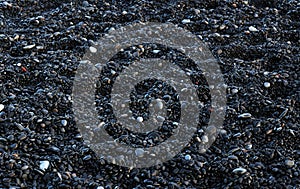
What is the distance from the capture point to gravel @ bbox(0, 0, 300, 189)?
2207 millimetres

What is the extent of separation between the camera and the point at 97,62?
9.34 ft

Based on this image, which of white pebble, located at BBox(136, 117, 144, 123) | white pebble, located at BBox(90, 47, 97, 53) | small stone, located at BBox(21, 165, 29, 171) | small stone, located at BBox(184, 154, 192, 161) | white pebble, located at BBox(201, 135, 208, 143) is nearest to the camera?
small stone, located at BBox(21, 165, 29, 171)

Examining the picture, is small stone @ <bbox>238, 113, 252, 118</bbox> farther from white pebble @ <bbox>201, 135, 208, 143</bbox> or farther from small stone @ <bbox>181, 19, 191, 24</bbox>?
small stone @ <bbox>181, 19, 191, 24</bbox>

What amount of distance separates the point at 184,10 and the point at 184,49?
17.3 inches

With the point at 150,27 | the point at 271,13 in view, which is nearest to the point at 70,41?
the point at 150,27

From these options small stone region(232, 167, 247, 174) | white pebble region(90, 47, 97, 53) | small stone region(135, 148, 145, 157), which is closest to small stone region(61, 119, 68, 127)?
small stone region(135, 148, 145, 157)

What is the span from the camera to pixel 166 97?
2643mm

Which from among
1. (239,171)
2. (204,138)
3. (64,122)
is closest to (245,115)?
(204,138)

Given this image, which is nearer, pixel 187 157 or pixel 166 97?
pixel 187 157

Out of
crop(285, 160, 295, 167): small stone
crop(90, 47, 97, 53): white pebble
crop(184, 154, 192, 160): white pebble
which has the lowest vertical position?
crop(184, 154, 192, 160): white pebble

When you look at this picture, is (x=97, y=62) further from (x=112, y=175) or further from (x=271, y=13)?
(x=271, y=13)

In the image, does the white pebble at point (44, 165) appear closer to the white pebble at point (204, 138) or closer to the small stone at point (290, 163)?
the white pebble at point (204, 138)

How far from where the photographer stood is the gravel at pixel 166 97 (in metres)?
2.21

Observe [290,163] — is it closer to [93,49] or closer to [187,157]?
[187,157]
